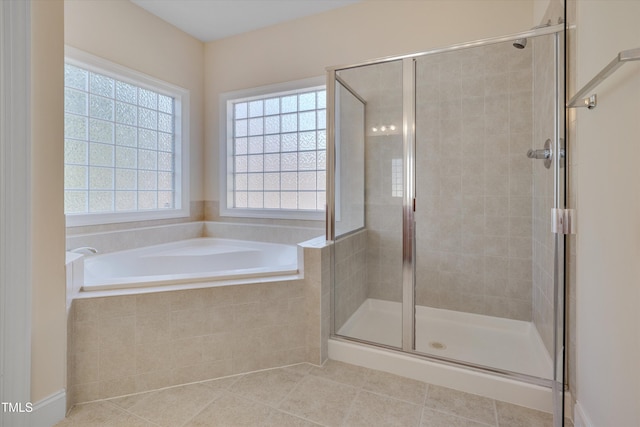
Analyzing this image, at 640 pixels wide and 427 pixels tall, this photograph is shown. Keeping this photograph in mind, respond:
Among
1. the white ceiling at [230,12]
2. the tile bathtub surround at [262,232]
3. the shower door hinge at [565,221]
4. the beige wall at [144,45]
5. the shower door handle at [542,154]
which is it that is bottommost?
the tile bathtub surround at [262,232]

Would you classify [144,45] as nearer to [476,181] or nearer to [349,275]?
[349,275]

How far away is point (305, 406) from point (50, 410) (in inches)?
44.4

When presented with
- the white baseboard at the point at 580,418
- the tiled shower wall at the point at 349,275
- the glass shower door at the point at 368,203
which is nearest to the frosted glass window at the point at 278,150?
the glass shower door at the point at 368,203

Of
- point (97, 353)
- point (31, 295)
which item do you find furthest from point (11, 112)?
point (97, 353)

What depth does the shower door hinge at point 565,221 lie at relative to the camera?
1.33 meters

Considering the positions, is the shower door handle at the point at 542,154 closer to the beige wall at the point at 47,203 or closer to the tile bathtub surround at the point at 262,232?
the tile bathtub surround at the point at 262,232

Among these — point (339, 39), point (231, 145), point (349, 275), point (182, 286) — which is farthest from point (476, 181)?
point (231, 145)

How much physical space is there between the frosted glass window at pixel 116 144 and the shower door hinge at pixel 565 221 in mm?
2708

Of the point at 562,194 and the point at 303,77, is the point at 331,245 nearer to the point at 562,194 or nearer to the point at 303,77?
the point at 562,194

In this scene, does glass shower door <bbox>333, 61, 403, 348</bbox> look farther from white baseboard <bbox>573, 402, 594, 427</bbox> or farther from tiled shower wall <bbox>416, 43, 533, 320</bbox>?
white baseboard <bbox>573, 402, 594, 427</bbox>

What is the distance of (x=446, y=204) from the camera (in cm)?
252

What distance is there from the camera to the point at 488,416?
1418mm

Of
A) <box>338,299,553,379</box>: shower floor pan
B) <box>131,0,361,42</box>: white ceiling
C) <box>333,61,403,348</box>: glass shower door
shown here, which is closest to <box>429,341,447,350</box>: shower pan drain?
<box>338,299,553,379</box>: shower floor pan

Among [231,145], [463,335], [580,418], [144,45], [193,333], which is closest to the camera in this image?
[580,418]
